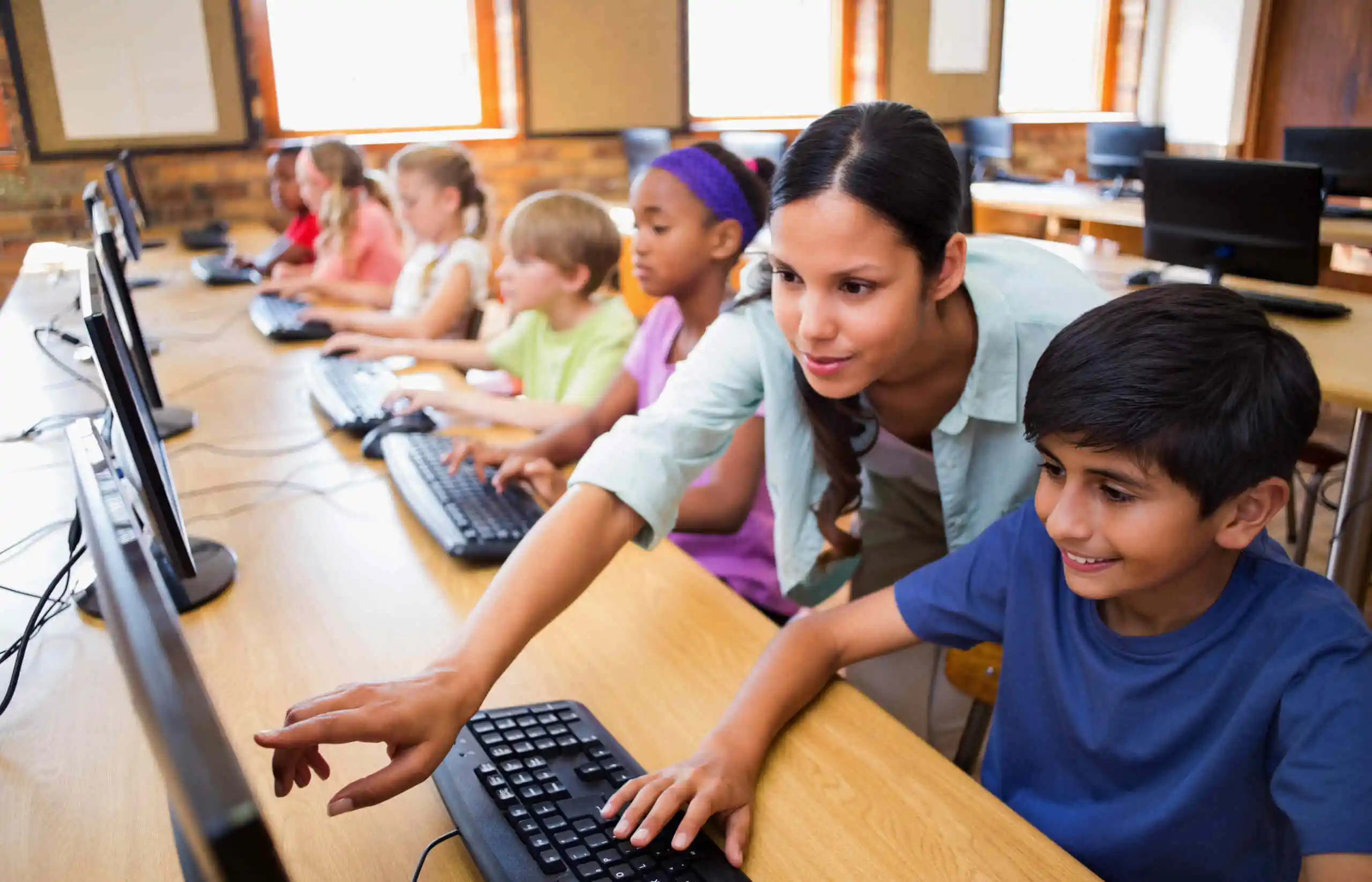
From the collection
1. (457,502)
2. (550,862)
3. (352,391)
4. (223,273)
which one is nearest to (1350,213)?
(352,391)

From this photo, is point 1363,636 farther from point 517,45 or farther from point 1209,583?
point 517,45

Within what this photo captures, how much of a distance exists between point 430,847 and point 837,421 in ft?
2.21

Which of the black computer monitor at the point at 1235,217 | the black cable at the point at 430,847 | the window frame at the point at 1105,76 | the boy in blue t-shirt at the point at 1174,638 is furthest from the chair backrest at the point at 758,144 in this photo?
the black cable at the point at 430,847

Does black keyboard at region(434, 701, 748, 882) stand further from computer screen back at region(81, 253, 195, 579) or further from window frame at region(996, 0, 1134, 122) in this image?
window frame at region(996, 0, 1134, 122)

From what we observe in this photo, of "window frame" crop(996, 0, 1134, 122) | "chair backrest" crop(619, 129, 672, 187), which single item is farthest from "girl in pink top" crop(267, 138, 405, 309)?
"window frame" crop(996, 0, 1134, 122)

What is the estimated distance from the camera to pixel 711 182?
1.64 m

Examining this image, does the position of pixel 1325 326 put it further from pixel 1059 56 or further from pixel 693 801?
pixel 1059 56

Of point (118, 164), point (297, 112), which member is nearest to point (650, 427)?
point (118, 164)

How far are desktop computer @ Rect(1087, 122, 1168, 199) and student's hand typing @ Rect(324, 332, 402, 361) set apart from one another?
3.49 metres

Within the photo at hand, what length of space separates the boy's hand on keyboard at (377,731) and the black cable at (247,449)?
3.14ft

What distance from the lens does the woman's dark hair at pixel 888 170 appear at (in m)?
0.94

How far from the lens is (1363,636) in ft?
2.52

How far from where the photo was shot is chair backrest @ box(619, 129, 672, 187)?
177 inches

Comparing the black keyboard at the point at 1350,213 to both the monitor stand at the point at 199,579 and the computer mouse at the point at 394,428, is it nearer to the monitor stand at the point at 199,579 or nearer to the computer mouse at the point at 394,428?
the computer mouse at the point at 394,428
